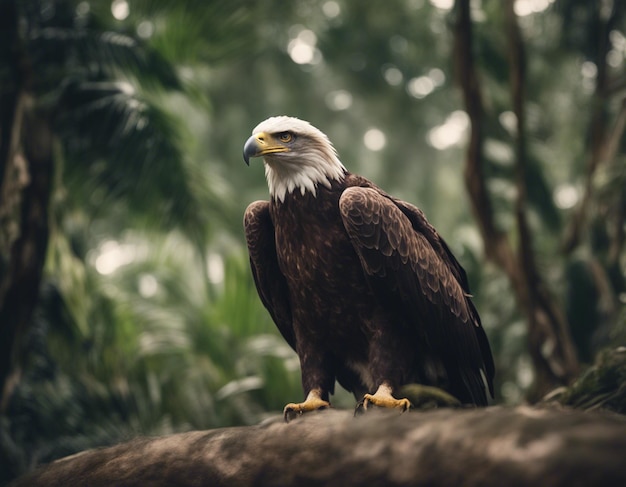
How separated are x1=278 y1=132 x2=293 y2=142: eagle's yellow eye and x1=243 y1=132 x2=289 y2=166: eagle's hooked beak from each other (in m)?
0.04

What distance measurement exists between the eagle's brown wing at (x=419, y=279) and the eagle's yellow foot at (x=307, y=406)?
600 millimetres

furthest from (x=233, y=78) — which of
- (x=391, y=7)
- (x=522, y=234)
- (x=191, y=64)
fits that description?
(x=522, y=234)

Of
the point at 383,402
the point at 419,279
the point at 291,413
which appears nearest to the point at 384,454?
the point at 383,402

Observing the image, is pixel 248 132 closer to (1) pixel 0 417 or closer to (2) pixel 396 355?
(1) pixel 0 417

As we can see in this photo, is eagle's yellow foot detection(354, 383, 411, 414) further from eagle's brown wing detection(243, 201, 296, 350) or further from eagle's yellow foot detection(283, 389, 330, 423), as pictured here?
eagle's brown wing detection(243, 201, 296, 350)

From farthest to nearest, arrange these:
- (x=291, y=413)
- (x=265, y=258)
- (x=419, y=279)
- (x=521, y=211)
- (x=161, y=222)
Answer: (x=161, y=222) < (x=521, y=211) < (x=265, y=258) < (x=419, y=279) < (x=291, y=413)

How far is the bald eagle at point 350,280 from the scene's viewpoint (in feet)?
13.4

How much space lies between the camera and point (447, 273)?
4520mm

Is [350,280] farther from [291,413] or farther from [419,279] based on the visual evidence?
[291,413]

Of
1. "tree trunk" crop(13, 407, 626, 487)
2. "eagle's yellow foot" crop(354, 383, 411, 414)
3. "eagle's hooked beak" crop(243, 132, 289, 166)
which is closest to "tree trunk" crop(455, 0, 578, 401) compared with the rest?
"eagle's hooked beak" crop(243, 132, 289, 166)

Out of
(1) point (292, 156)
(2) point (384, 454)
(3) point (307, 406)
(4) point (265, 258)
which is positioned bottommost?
(3) point (307, 406)

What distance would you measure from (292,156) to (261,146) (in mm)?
182

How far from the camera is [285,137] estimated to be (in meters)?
4.35

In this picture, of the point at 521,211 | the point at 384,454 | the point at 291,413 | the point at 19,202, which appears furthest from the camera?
the point at 521,211
